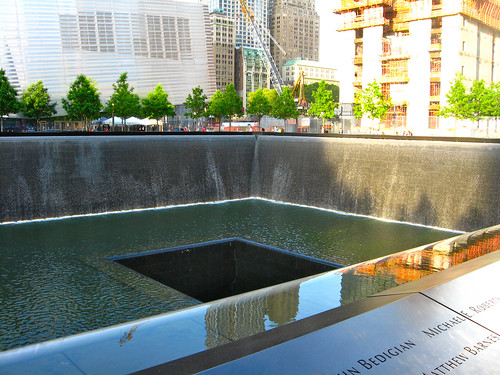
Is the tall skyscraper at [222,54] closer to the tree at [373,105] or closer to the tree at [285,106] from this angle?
the tree at [285,106]

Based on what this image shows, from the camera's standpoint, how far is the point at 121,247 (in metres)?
11.2

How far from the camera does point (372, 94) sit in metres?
35.3

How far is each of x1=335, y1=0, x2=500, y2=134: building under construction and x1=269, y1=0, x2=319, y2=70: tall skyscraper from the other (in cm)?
9663

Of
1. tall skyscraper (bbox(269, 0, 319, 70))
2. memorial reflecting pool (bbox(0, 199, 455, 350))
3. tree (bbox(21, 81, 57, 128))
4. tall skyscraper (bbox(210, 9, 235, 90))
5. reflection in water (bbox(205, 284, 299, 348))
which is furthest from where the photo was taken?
tall skyscraper (bbox(269, 0, 319, 70))

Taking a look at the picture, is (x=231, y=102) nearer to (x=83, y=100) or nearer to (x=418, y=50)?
(x=83, y=100)

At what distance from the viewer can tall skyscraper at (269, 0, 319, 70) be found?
139750 mm

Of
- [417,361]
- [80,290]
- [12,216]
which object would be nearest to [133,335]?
[417,361]

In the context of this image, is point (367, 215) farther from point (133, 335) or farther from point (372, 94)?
point (372, 94)

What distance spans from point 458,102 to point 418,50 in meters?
7.04

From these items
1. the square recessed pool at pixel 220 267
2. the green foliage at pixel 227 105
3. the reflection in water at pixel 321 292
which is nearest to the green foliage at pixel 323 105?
the green foliage at pixel 227 105

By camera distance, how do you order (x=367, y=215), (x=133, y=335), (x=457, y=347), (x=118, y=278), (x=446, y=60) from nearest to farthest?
(x=457, y=347), (x=133, y=335), (x=118, y=278), (x=367, y=215), (x=446, y=60)

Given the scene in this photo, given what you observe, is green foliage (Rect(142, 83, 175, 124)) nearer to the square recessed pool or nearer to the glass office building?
the glass office building

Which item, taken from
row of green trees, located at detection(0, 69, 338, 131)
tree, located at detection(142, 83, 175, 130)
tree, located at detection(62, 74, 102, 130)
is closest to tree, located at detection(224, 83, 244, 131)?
row of green trees, located at detection(0, 69, 338, 131)

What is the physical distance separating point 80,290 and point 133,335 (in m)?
5.10
